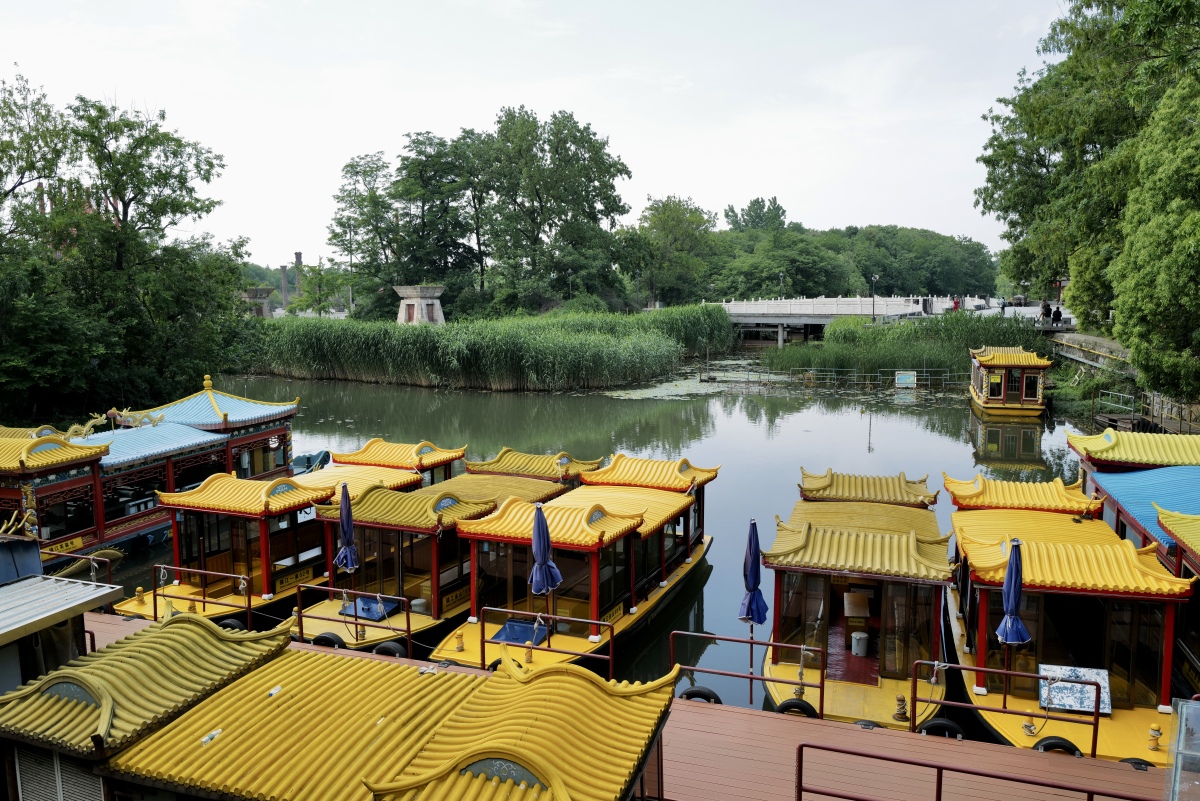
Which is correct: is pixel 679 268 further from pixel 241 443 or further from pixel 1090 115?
pixel 241 443

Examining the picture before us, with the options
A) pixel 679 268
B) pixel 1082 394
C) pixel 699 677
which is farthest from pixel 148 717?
pixel 679 268

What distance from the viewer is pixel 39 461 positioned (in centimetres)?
1616

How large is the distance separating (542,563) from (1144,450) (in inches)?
443

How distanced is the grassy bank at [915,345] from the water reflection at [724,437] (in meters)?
3.43

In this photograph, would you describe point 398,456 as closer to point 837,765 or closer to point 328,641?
point 328,641

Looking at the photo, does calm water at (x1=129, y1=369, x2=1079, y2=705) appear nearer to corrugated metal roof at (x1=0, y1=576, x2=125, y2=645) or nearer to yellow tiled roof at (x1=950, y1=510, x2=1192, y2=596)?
yellow tiled roof at (x1=950, y1=510, x2=1192, y2=596)

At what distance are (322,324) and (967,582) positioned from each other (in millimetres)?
43330

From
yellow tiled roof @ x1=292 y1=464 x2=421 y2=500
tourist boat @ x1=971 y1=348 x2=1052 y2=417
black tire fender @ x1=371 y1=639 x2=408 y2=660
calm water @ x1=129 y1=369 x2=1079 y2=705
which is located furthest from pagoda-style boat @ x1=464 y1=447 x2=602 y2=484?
tourist boat @ x1=971 y1=348 x2=1052 y2=417

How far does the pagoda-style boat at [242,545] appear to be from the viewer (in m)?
14.6

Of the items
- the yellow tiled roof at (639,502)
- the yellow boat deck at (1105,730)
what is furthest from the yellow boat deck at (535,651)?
the yellow boat deck at (1105,730)

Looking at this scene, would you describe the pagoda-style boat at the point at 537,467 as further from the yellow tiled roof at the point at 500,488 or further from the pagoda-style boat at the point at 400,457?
the pagoda-style boat at the point at 400,457

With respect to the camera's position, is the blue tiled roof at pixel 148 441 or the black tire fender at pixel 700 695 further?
the blue tiled roof at pixel 148 441

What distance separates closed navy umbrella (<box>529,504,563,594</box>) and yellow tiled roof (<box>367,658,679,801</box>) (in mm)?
4480

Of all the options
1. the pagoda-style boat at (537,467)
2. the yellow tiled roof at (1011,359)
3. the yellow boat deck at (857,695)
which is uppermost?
the yellow tiled roof at (1011,359)
